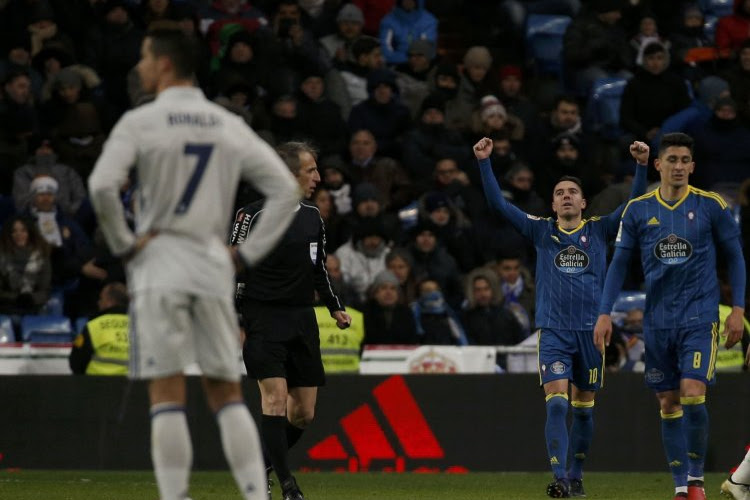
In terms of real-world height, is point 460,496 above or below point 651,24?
Answer: below

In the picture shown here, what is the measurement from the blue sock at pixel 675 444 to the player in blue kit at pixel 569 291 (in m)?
0.95

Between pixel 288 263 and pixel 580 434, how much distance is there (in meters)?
2.63

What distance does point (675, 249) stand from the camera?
381 inches

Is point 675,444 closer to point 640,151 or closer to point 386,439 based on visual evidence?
point 640,151

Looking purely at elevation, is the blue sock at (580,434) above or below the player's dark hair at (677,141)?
below

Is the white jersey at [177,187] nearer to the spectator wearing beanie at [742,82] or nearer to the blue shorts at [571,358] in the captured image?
the blue shorts at [571,358]

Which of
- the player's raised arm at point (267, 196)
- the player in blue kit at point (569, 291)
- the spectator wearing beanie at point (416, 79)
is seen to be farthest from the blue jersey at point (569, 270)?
the spectator wearing beanie at point (416, 79)

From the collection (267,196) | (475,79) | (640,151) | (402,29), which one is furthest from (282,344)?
(402,29)

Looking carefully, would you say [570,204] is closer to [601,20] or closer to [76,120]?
[76,120]

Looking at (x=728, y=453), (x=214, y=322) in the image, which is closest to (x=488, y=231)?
(x=728, y=453)

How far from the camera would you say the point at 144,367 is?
6.73m

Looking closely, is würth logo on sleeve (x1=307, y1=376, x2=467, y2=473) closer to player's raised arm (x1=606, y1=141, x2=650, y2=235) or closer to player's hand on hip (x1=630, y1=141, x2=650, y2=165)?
player's raised arm (x1=606, y1=141, x2=650, y2=235)

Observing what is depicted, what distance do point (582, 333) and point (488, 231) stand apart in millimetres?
6205

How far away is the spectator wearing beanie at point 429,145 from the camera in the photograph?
1775 cm
